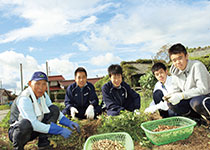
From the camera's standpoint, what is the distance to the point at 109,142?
2.36 metres

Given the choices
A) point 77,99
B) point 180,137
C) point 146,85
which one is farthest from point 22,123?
point 146,85

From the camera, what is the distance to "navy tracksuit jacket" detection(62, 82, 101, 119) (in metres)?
4.02

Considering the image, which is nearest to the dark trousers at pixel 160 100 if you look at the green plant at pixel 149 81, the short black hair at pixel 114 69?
the short black hair at pixel 114 69

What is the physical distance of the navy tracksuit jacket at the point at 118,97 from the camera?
140 inches

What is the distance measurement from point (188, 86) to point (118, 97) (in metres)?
1.26

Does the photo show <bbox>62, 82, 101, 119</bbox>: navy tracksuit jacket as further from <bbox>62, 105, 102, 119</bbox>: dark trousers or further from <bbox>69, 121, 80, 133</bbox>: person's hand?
<bbox>69, 121, 80, 133</bbox>: person's hand

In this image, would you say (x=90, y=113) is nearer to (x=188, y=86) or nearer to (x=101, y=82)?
(x=188, y=86)

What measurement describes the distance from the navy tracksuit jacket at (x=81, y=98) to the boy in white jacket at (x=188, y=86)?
5.33 ft

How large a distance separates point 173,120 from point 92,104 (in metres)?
1.66

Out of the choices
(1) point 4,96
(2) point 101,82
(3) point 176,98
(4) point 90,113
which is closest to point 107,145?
(3) point 176,98

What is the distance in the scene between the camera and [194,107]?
8.94 ft

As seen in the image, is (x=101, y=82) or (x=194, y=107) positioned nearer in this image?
(x=194, y=107)

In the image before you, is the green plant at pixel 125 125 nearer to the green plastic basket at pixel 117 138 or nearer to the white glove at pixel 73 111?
the green plastic basket at pixel 117 138

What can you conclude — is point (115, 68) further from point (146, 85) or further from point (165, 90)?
point (146, 85)
